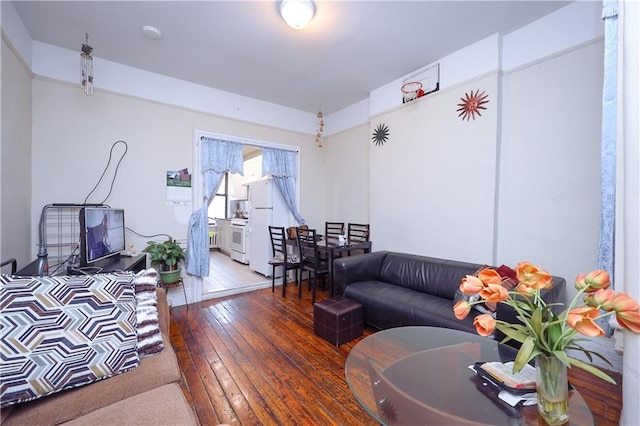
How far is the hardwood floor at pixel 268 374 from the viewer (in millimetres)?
1565

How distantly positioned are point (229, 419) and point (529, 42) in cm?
381

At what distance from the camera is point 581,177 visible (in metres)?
2.09

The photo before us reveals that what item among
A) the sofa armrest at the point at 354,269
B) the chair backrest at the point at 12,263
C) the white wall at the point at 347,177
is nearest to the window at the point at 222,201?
the white wall at the point at 347,177

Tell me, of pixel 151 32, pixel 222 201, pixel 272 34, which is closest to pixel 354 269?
pixel 272 34

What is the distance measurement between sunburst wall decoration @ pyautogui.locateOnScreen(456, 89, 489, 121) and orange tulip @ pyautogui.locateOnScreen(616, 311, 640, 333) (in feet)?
7.74

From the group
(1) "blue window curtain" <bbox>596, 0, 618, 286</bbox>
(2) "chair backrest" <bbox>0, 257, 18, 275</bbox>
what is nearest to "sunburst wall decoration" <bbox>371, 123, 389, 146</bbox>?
(1) "blue window curtain" <bbox>596, 0, 618, 286</bbox>

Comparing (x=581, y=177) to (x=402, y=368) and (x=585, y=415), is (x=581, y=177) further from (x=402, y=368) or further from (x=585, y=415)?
(x=402, y=368)

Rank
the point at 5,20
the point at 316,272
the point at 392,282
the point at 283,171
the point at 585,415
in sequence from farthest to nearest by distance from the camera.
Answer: the point at 283,171, the point at 316,272, the point at 392,282, the point at 5,20, the point at 585,415

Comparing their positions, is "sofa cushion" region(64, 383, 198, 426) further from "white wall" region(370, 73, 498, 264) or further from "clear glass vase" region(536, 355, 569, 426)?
"white wall" region(370, 73, 498, 264)

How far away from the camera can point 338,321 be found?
232 centimetres

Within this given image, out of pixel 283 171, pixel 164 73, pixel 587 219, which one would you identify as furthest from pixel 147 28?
pixel 587 219

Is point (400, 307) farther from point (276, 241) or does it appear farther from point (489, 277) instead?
point (276, 241)

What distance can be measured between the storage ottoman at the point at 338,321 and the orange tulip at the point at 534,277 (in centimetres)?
168

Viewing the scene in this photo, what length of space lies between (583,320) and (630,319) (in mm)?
120
